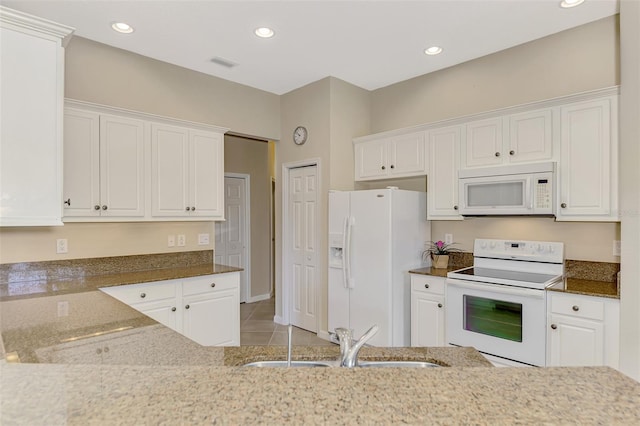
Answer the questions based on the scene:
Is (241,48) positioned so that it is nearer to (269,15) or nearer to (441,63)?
(269,15)

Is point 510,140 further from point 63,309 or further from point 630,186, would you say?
point 63,309

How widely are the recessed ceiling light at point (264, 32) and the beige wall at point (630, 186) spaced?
2783 mm

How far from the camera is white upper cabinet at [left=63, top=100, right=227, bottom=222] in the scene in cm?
283

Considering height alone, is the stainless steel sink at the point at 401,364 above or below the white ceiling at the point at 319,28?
below

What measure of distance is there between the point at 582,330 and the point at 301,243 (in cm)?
290

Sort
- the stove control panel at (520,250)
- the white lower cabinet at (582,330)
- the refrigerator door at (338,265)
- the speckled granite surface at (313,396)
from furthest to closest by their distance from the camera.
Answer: the refrigerator door at (338,265), the stove control panel at (520,250), the white lower cabinet at (582,330), the speckled granite surface at (313,396)

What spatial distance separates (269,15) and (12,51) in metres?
1.79

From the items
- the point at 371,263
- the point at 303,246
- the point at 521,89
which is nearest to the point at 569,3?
the point at 521,89

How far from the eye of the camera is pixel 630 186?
2549 millimetres

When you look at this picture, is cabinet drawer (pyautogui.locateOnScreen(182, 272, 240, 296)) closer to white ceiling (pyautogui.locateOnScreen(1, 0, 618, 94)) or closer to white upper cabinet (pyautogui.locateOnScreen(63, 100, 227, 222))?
white upper cabinet (pyautogui.locateOnScreen(63, 100, 227, 222))

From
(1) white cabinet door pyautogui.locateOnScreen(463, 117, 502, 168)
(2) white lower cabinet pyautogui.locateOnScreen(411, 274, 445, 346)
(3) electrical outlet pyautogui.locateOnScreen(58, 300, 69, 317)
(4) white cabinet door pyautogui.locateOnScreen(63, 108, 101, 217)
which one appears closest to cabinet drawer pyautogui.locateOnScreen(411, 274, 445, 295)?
(2) white lower cabinet pyautogui.locateOnScreen(411, 274, 445, 346)

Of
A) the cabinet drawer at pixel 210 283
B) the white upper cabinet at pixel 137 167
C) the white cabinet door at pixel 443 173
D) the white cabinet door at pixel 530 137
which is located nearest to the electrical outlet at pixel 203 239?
the white upper cabinet at pixel 137 167

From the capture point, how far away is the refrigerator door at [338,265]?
3805 millimetres

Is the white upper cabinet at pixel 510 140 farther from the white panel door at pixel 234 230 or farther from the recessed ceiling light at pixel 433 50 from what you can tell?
the white panel door at pixel 234 230
